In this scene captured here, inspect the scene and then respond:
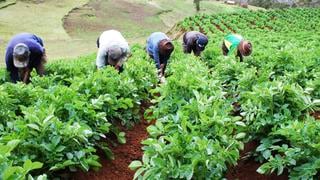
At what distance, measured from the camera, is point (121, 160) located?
531 centimetres

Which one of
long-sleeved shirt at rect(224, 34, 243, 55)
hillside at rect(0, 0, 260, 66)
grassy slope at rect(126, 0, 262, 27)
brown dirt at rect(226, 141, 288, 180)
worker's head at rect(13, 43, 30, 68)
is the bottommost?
grassy slope at rect(126, 0, 262, 27)

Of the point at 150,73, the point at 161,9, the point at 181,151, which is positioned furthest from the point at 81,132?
the point at 161,9

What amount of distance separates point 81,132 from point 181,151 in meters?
0.92

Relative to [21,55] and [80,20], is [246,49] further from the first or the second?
[80,20]

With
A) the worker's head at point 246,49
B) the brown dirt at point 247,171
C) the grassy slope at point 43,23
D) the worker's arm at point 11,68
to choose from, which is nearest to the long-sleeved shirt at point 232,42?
the worker's head at point 246,49

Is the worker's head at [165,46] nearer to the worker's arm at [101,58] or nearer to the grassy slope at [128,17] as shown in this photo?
the worker's arm at [101,58]

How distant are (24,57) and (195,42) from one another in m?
4.71

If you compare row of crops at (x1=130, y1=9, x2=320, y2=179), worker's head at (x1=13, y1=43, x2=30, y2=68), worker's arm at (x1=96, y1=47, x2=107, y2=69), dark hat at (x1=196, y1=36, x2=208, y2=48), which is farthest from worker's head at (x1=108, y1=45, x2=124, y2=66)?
dark hat at (x1=196, y1=36, x2=208, y2=48)

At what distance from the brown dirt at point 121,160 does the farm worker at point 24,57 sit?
1.89 meters

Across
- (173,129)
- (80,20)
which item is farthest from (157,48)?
(80,20)

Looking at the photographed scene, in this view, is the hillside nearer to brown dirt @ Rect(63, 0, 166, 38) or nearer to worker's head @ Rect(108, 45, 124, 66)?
brown dirt @ Rect(63, 0, 166, 38)

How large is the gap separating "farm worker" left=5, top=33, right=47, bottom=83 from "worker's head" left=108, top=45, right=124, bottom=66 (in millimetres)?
1013

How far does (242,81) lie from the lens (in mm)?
6066

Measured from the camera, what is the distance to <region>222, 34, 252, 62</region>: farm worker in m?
8.99
